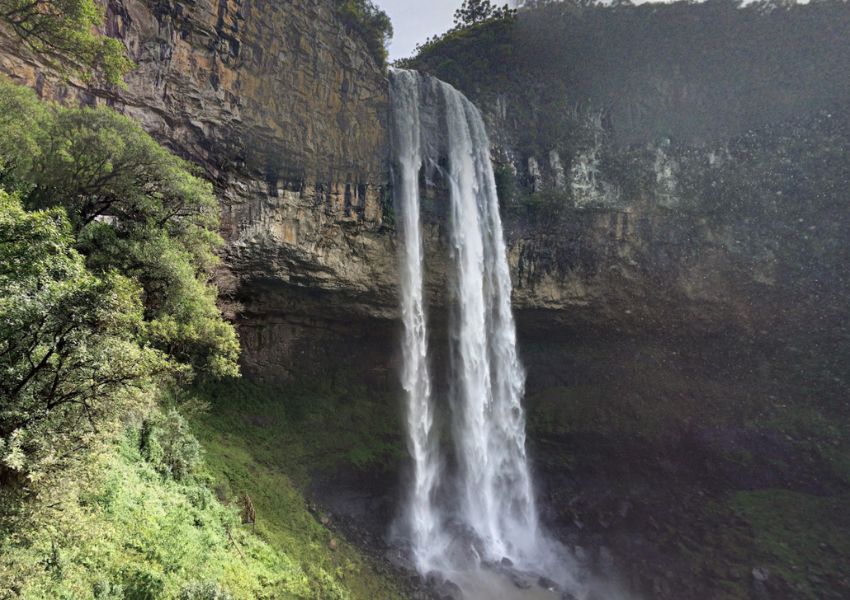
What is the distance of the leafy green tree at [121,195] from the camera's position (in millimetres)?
7469

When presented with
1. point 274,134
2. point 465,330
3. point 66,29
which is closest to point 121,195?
point 66,29

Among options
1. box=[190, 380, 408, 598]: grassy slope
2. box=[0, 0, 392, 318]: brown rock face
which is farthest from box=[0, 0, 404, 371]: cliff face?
box=[190, 380, 408, 598]: grassy slope

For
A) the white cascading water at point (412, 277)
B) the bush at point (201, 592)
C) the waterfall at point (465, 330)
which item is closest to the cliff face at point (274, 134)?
the white cascading water at point (412, 277)

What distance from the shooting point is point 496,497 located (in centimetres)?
1681

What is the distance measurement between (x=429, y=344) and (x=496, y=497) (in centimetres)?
671

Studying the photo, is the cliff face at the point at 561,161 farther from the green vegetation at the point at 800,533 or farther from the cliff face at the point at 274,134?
the green vegetation at the point at 800,533

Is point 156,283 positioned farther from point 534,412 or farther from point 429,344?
point 534,412

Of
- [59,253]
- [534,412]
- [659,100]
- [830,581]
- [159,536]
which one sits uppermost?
[659,100]

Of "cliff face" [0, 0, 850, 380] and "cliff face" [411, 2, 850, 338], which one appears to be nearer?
"cliff face" [0, 0, 850, 380]

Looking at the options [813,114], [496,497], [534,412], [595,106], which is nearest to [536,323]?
[534,412]

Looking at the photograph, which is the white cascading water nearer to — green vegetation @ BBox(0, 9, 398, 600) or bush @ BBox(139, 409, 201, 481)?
green vegetation @ BBox(0, 9, 398, 600)

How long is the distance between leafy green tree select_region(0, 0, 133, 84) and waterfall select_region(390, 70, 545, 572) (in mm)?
10262

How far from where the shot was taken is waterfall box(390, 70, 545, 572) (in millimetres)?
16703

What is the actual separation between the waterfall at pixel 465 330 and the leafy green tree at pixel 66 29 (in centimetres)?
1026
